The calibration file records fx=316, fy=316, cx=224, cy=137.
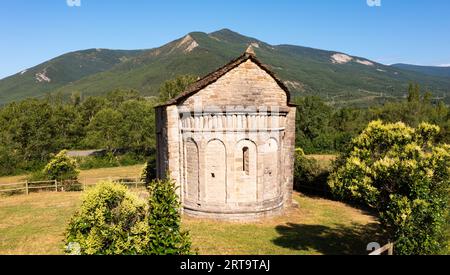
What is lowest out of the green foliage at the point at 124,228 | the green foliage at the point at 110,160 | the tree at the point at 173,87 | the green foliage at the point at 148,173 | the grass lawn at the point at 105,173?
the grass lawn at the point at 105,173

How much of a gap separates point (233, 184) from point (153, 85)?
499ft

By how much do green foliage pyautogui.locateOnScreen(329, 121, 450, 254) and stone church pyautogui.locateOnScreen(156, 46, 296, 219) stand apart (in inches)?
274

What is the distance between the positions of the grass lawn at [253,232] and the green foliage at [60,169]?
718 centimetres

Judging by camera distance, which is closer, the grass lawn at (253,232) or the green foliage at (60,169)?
the grass lawn at (253,232)

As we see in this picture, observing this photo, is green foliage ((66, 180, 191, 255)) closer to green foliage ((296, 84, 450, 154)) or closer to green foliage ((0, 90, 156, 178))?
green foliage ((0, 90, 156, 178))

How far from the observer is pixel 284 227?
18969 millimetres

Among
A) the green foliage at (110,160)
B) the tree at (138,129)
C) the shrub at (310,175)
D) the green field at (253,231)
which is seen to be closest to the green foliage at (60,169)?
the green field at (253,231)

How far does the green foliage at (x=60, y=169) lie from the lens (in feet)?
104

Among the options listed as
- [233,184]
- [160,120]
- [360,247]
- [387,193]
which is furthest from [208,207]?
[387,193]

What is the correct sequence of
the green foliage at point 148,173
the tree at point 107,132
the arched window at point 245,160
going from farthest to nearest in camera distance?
1. the tree at point 107,132
2. the green foliage at point 148,173
3. the arched window at point 245,160

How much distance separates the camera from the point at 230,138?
18984 mm

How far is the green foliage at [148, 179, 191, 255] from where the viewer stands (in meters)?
10.1

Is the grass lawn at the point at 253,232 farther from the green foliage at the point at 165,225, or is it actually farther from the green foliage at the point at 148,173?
the green foliage at the point at 148,173
